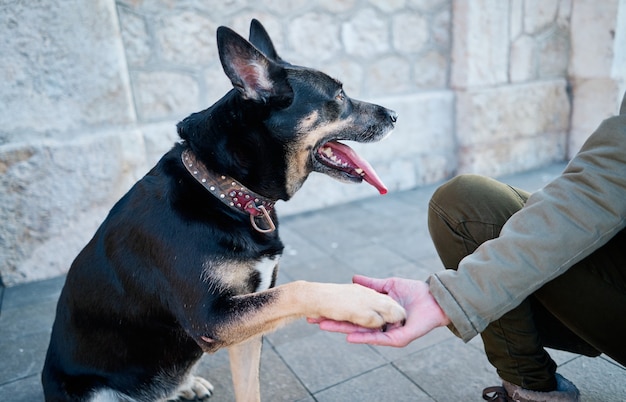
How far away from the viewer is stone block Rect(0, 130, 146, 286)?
3256 mm

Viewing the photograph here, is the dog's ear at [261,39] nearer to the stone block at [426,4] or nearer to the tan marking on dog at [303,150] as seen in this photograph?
the tan marking on dog at [303,150]

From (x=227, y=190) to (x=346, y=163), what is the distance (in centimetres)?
61

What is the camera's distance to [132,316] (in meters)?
1.70

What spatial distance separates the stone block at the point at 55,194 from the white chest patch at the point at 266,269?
7.23 feet

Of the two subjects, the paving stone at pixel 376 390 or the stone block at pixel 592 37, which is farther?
the stone block at pixel 592 37

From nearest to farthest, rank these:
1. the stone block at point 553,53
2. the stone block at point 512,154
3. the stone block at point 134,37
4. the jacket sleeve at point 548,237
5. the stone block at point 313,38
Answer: the jacket sleeve at point 548,237 < the stone block at point 134,37 < the stone block at point 313,38 < the stone block at point 512,154 < the stone block at point 553,53

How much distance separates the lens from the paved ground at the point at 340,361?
2.17 m

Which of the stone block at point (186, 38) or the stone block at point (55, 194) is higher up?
the stone block at point (186, 38)

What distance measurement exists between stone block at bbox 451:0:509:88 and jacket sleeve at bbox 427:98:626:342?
3.88m

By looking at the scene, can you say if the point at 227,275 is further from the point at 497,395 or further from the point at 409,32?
the point at 409,32

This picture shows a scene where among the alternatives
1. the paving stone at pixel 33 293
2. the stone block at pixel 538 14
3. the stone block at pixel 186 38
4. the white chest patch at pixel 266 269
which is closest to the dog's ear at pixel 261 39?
the white chest patch at pixel 266 269

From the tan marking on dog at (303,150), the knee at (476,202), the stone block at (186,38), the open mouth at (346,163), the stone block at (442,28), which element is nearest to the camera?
the knee at (476,202)

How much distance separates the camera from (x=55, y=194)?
132 inches

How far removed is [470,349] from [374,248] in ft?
4.65
